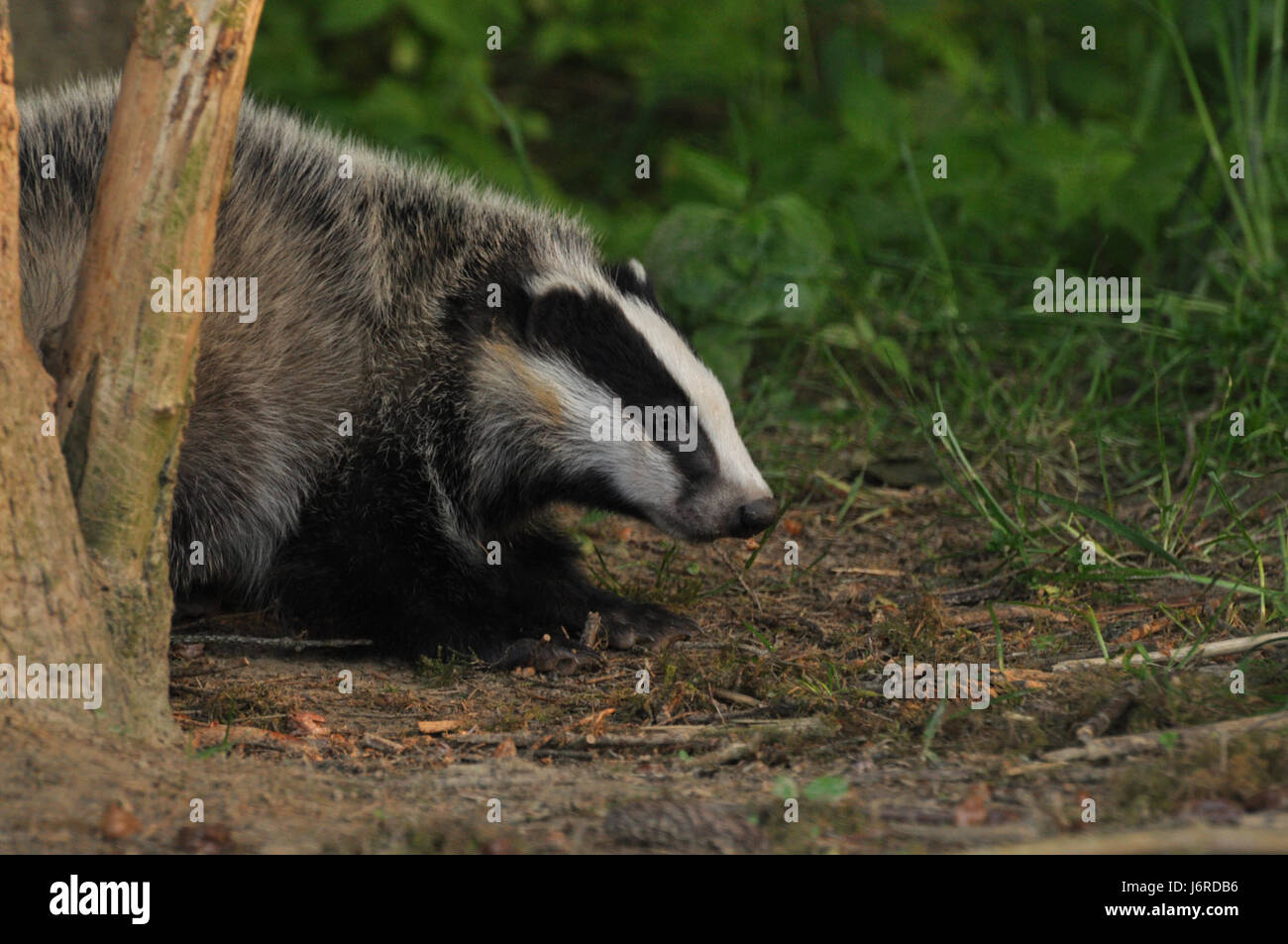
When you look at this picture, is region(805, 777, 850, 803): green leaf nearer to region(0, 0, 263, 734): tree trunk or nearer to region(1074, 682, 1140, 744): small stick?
region(1074, 682, 1140, 744): small stick

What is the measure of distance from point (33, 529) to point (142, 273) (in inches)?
27.1

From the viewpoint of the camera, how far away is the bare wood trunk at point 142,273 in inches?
140

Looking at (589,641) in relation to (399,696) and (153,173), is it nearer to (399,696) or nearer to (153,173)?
(399,696)

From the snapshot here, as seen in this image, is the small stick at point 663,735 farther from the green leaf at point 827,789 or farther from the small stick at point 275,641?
the small stick at point 275,641

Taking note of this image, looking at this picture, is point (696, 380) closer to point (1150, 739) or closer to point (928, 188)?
point (1150, 739)

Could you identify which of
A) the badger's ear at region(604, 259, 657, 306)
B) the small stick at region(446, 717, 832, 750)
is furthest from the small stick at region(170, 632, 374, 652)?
the badger's ear at region(604, 259, 657, 306)

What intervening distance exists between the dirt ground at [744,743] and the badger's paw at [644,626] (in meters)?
0.09

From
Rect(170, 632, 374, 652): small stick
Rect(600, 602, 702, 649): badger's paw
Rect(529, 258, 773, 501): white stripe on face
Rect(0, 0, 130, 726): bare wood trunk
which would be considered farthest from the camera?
Rect(600, 602, 702, 649): badger's paw

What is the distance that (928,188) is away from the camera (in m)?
7.63

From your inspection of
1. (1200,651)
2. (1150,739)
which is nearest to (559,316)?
(1200,651)

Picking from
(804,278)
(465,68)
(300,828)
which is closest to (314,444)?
(300,828)

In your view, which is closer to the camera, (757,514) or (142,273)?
(142,273)

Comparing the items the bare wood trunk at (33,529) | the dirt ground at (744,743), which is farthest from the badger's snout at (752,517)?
the bare wood trunk at (33,529)

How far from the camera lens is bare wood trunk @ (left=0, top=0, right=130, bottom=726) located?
339cm
